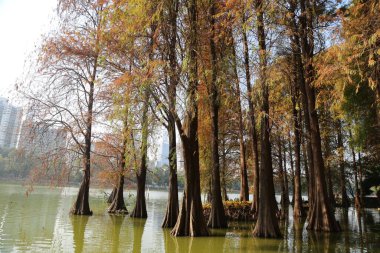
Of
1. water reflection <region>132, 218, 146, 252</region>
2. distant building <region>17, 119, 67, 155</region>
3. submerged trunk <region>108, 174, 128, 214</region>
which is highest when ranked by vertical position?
distant building <region>17, 119, 67, 155</region>

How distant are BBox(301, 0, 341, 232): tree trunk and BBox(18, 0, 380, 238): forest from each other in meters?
0.04

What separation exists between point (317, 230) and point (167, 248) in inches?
266

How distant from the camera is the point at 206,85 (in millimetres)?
11047

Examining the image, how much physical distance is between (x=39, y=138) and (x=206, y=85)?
329 inches

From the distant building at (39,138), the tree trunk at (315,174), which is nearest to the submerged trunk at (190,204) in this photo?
the tree trunk at (315,174)

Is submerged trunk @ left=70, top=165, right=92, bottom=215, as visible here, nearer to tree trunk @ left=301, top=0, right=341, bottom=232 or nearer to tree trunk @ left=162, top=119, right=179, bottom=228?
tree trunk @ left=162, top=119, right=179, bottom=228

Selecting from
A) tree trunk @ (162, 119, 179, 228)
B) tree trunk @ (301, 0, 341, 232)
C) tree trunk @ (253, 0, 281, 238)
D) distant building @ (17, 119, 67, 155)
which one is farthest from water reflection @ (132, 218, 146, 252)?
tree trunk @ (301, 0, 341, 232)

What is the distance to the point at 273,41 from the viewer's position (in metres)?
11.8

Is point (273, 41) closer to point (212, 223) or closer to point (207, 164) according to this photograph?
point (212, 223)

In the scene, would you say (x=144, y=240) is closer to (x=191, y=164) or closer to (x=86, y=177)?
(x=191, y=164)

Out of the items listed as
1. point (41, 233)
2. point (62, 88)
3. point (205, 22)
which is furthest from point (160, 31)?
point (62, 88)

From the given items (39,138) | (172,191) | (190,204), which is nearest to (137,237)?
(190,204)

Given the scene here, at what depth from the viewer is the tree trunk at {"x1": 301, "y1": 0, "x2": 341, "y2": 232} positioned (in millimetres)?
12500

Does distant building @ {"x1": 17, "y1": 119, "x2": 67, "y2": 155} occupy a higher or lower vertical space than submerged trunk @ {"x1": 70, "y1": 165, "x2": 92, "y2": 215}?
higher
